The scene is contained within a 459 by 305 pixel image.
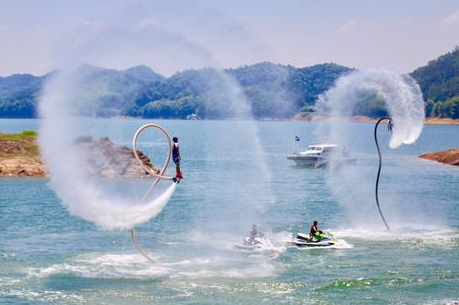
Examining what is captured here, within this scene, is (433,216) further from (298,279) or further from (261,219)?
(298,279)

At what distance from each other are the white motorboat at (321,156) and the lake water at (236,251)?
32.0 meters

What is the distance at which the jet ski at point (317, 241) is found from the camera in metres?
62.2

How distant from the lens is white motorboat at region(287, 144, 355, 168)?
140 metres

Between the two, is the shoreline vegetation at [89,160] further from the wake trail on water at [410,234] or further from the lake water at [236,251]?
the wake trail on water at [410,234]

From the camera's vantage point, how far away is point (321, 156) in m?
141

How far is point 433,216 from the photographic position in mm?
80312

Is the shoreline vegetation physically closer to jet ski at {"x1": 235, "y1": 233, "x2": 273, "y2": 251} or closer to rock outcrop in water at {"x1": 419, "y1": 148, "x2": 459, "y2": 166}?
rock outcrop in water at {"x1": 419, "y1": 148, "x2": 459, "y2": 166}

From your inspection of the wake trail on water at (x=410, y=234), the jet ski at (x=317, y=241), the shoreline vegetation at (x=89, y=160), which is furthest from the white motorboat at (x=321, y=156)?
the jet ski at (x=317, y=241)

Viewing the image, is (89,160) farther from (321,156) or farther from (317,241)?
(317,241)

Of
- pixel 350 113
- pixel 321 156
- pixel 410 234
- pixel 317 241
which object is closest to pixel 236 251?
pixel 317 241

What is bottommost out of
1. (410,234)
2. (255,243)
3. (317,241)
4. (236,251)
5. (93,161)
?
(236,251)

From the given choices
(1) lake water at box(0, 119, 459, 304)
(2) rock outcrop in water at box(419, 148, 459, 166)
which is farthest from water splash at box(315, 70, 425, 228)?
(2) rock outcrop in water at box(419, 148, 459, 166)

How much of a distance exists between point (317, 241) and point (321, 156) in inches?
3120

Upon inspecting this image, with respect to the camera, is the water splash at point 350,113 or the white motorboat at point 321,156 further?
the white motorboat at point 321,156
